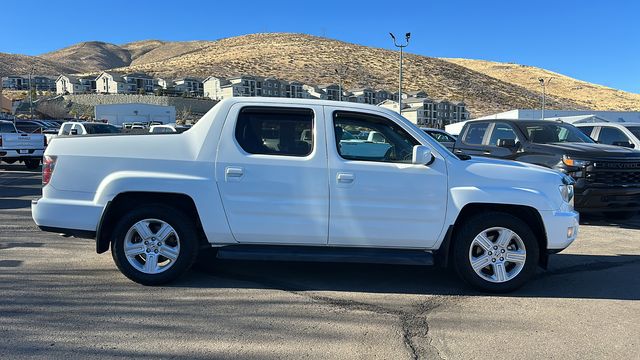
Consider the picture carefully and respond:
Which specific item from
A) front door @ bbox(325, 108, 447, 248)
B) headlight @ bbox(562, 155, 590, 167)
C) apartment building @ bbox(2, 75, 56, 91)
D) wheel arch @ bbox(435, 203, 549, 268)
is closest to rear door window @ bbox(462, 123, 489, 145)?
headlight @ bbox(562, 155, 590, 167)

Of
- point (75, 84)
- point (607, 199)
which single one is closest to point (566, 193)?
point (607, 199)

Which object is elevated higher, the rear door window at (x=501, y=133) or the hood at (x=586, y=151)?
the rear door window at (x=501, y=133)

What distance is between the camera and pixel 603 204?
8.84m

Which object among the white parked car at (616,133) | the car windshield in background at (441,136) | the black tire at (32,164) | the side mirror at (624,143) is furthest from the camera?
the black tire at (32,164)

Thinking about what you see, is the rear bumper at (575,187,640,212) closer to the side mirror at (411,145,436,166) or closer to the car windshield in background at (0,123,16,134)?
the side mirror at (411,145,436,166)

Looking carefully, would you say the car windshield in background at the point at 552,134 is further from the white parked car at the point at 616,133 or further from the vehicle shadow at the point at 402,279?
the vehicle shadow at the point at 402,279

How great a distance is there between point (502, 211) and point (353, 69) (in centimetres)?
11799

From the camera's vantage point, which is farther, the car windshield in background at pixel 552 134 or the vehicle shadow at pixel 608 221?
the car windshield in background at pixel 552 134

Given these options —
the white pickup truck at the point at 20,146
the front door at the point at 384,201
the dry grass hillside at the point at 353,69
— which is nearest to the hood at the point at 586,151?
the front door at the point at 384,201

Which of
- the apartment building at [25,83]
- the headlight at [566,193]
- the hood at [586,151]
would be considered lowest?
the headlight at [566,193]

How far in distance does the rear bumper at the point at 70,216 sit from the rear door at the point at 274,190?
133 centimetres

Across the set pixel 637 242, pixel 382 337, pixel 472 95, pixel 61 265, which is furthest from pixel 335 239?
pixel 472 95

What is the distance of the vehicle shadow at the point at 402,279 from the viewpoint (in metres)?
5.38

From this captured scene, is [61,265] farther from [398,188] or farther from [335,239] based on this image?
[398,188]
